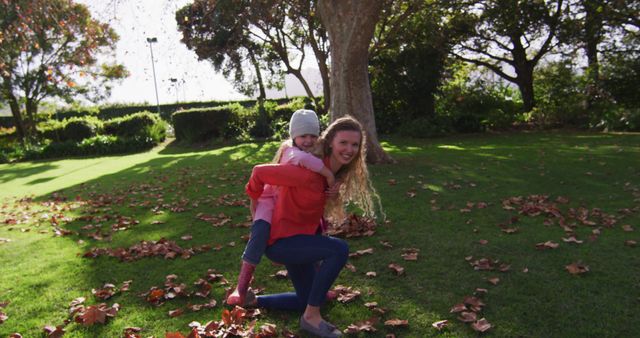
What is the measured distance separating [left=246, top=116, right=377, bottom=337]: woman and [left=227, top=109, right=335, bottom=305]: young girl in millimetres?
57

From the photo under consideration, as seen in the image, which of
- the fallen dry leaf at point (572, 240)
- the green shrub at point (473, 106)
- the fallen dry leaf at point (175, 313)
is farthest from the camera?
the green shrub at point (473, 106)

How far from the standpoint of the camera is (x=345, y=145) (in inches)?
143

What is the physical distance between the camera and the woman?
139 inches

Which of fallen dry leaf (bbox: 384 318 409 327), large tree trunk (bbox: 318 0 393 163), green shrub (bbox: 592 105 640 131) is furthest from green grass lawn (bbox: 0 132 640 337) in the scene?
green shrub (bbox: 592 105 640 131)

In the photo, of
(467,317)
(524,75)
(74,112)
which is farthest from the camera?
(74,112)

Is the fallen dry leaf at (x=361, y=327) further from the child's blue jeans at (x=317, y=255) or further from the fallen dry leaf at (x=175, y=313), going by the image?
the fallen dry leaf at (x=175, y=313)

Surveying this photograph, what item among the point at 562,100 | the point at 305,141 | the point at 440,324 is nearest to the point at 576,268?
the point at 440,324

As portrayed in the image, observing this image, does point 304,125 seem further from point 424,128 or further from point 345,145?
point 424,128

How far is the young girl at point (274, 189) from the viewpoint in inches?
138

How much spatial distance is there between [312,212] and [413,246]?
2355 mm

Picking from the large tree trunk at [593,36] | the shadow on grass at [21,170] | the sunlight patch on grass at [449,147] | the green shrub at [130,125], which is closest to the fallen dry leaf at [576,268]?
the sunlight patch on grass at [449,147]

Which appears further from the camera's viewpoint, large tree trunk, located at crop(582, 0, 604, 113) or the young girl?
large tree trunk, located at crop(582, 0, 604, 113)

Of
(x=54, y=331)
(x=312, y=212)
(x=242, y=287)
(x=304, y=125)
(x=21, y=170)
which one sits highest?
(x=304, y=125)

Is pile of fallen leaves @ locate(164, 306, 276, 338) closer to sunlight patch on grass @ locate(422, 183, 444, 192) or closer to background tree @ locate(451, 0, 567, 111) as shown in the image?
sunlight patch on grass @ locate(422, 183, 444, 192)
